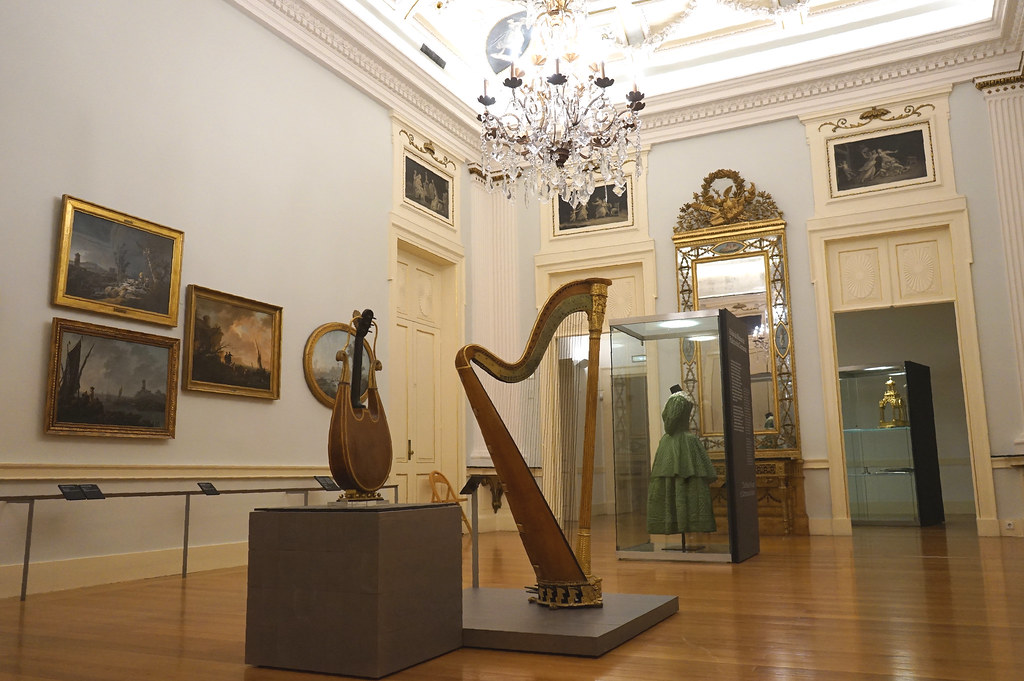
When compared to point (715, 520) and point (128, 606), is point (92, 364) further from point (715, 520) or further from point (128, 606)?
point (715, 520)

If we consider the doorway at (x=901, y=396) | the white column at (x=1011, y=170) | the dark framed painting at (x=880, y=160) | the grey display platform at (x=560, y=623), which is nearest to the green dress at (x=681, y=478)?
the grey display platform at (x=560, y=623)

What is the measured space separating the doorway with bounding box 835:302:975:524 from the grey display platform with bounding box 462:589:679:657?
8.57 metres

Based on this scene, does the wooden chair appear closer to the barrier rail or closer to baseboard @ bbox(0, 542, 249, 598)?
the barrier rail

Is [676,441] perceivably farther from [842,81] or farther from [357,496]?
[842,81]

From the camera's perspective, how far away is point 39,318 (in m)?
5.66

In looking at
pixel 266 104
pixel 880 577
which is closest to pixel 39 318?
pixel 266 104

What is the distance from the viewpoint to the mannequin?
699 cm

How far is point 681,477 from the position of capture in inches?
276

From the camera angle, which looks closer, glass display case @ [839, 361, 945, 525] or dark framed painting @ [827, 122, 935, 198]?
dark framed painting @ [827, 122, 935, 198]

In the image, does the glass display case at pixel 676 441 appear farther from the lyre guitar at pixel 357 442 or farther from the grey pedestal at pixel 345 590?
the grey pedestal at pixel 345 590

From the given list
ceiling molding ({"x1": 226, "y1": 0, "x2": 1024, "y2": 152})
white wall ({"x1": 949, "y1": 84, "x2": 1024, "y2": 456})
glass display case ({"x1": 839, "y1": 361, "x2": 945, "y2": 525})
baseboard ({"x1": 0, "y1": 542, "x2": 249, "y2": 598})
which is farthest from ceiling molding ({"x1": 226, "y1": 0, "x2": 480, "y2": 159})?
glass display case ({"x1": 839, "y1": 361, "x2": 945, "y2": 525})

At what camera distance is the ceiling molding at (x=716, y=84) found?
8.61 meters

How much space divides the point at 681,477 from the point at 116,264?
4736 millimetres

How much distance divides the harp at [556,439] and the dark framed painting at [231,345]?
369 cm
